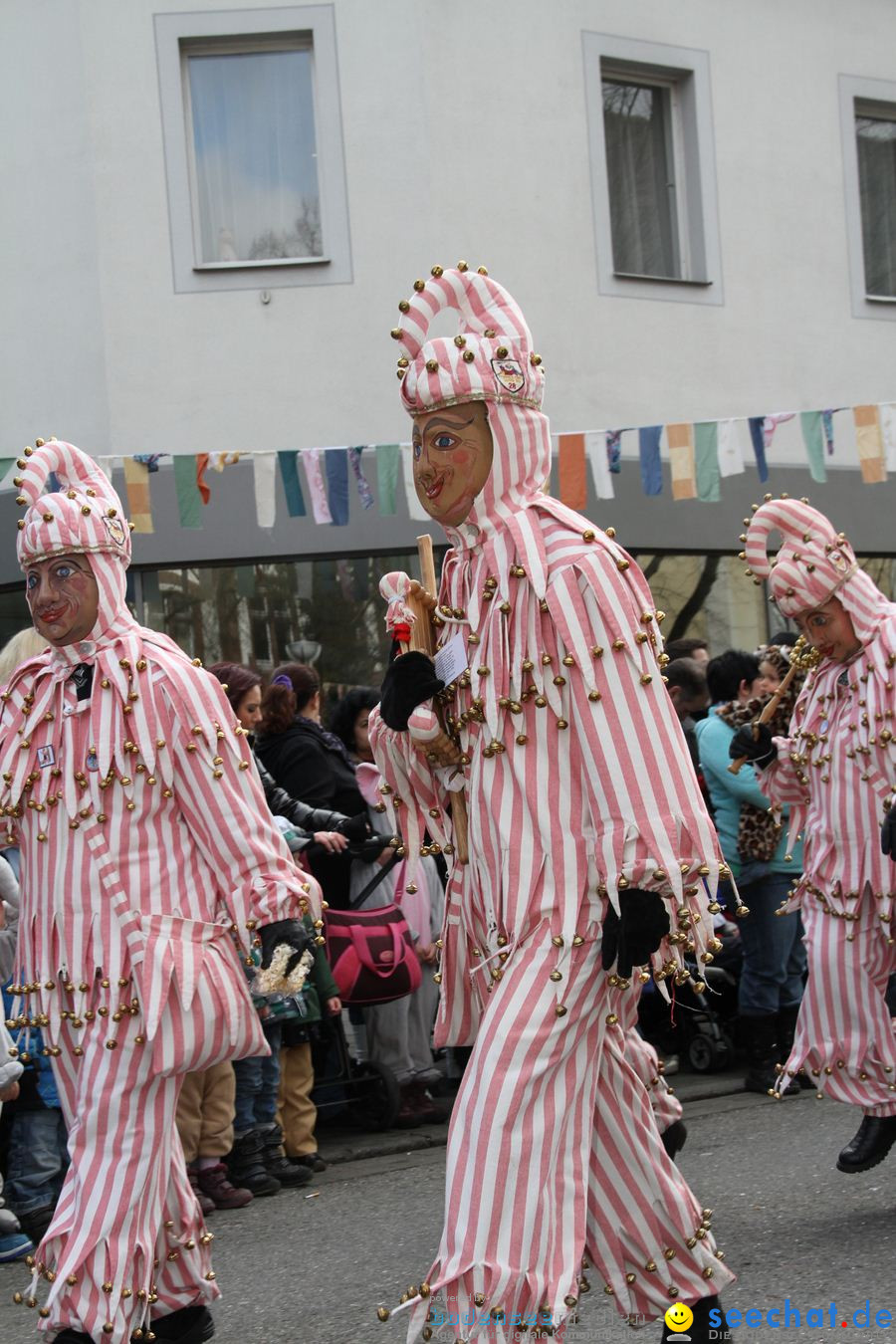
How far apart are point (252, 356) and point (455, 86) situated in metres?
2.41

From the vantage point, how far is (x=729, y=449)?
10555mm

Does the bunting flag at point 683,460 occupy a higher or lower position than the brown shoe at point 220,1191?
higher

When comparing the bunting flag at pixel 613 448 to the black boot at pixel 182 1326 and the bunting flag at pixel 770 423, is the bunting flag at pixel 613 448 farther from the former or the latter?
the black boot at pixel 182 1326

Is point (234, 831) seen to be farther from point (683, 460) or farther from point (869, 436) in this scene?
point (869, 436)

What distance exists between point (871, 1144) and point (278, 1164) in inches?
95.6

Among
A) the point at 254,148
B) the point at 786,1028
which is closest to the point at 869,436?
the point at 786,1028

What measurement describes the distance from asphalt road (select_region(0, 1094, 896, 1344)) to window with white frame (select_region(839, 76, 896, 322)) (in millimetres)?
8861

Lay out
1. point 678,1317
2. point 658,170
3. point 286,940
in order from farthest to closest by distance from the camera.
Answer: point 658,170, point 286,940, point 678,1317

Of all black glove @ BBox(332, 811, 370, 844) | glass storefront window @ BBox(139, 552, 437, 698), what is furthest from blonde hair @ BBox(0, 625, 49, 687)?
glass storefront window @ BBox(139, 552, 437, 698)

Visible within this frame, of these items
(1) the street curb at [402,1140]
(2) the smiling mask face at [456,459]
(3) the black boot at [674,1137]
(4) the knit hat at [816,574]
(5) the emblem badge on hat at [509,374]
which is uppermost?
(5) the emblem badge on hat at [509,374]

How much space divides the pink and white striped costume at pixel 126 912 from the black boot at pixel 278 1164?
103 inches

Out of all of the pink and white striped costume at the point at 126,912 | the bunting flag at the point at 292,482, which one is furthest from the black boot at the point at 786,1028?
the pink and white striped costume at the point at 126,912

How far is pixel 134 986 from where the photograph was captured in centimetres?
423

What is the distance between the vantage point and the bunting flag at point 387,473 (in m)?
10.2
